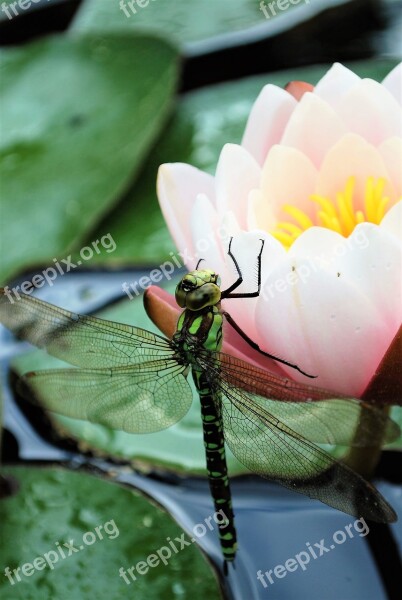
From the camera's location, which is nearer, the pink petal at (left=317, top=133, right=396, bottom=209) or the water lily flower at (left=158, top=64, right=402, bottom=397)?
the water lily flower at (left=158, top=64, right=402, bottom=397)

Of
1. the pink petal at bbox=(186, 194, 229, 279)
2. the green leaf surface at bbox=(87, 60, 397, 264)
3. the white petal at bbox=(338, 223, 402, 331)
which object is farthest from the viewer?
the green leaf surface at bbox=(87, 60, 397, 264)

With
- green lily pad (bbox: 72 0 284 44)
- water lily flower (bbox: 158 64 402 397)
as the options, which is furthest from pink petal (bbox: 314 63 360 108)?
green lily pad (bbox: 72 0 284 44)

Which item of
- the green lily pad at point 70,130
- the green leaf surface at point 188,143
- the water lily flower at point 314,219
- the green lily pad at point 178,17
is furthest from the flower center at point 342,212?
the green lily pad at point 178,17

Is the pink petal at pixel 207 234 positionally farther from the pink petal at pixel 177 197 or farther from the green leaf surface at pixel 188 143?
the green leaf surface at pixel 188 143

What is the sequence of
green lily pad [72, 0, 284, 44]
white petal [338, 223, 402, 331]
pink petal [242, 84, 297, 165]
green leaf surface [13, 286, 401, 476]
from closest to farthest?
white petal [338, 223, 402, 331] < pink petal [242, 84, 297, 165] < green leaf surface [13, 286, 401, 476] < green lily pad [72, 0, 284, 44]

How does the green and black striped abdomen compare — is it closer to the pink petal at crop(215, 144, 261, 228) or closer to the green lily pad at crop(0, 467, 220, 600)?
the green lily pad at crop(0, 467, 220, 600)

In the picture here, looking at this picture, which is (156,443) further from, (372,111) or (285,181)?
(372,111)

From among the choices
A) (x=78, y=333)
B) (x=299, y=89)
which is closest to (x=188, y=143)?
(x=299, y=89)
